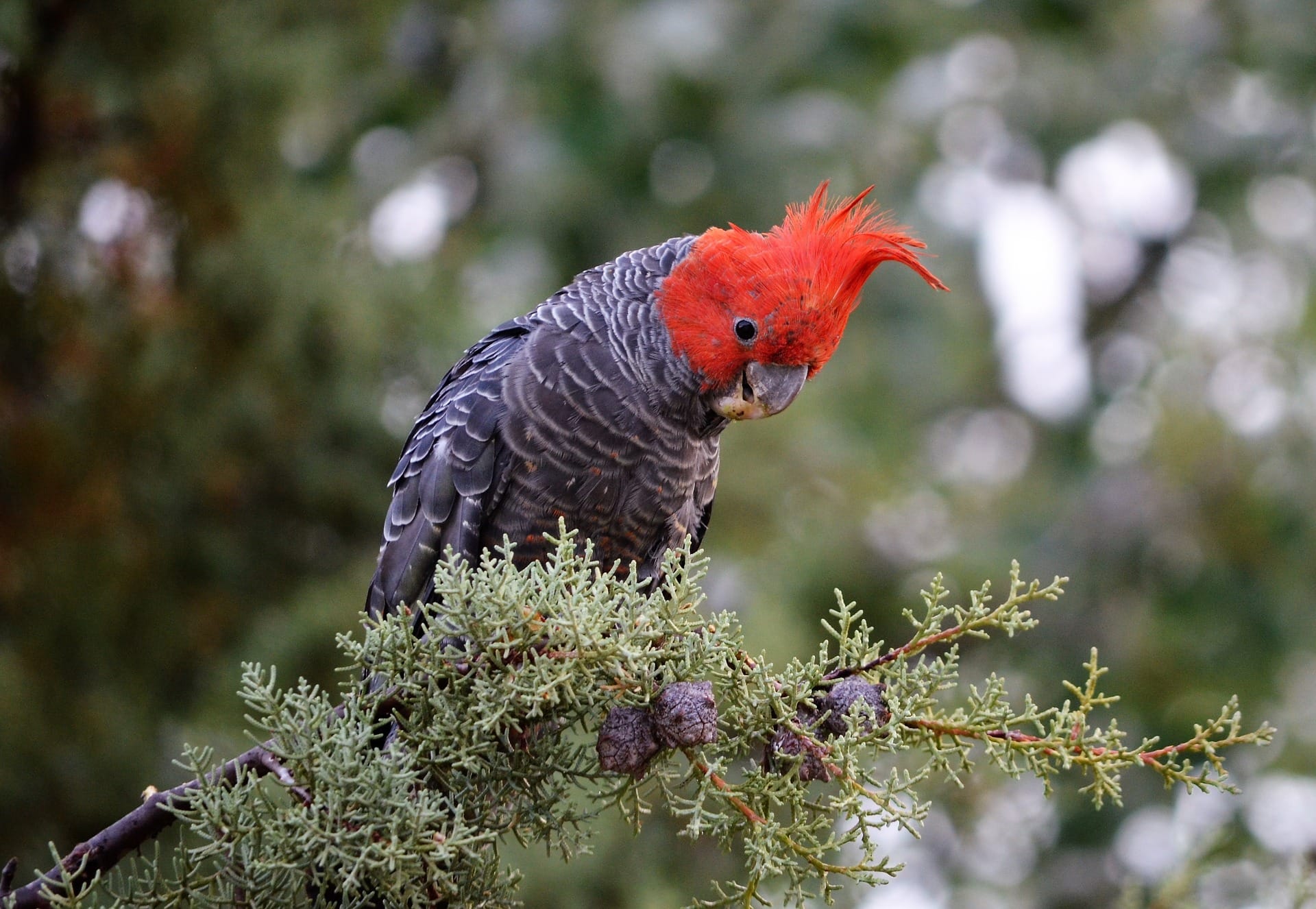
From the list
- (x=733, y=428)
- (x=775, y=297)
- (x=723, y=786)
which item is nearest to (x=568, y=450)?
(x=775, y=297)

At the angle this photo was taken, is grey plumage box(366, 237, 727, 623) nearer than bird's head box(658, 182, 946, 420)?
No

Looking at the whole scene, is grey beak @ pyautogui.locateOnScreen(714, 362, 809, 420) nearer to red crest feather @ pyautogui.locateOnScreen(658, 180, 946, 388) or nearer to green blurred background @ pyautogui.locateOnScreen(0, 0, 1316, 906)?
red crest feather @ pyautogui.locateOnScreen(658, 180, 946, 388)

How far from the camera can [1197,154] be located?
1071 centimetres

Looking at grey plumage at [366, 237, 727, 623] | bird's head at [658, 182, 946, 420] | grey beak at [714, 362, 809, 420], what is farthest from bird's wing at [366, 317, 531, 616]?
grey beak at [714, 362, 809, 420]

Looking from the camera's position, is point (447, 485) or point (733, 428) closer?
point (447, 485)

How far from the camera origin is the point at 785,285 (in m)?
3.46

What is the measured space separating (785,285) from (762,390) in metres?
0.35

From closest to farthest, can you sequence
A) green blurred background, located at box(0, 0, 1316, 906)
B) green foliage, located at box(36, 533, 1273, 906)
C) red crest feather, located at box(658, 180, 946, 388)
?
1. green foliage, located at box(36, 533, 1273, 906)
2. red crest feather, located at box(658, 180, 946, 388)
3. green blurred background, located at box(0, 0, 1316, 906)

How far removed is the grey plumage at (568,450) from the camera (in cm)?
363

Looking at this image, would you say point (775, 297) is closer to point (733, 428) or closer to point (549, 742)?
point (549, 742)

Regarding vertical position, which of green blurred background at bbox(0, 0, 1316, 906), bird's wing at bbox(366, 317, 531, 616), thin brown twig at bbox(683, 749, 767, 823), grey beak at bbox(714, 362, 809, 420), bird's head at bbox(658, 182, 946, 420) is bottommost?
thin brown twig at bbox(683, 749, 767, 823)

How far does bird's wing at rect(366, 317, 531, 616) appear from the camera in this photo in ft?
12.1

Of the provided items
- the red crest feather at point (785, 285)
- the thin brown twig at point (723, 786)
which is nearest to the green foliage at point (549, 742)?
the thin brown twig at point (723, 786)

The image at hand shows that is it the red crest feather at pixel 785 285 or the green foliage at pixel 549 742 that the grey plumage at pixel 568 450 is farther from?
the green foliage at pixel 549 742
